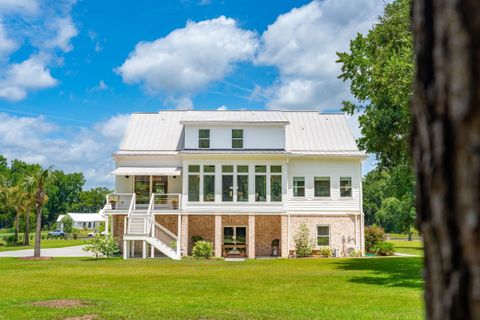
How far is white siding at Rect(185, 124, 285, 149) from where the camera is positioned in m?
29.9

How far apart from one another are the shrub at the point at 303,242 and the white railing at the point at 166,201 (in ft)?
22.9

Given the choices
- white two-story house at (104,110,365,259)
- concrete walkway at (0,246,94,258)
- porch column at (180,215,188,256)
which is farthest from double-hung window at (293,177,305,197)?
concrete walkway at (0,246,94,258)

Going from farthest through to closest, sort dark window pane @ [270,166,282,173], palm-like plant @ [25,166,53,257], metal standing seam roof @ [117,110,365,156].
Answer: metal standing seam roof @ [117,110,365,156] → dark window pane @ [270,166,282,173] → palm-like plant @ [25,166,53,257]

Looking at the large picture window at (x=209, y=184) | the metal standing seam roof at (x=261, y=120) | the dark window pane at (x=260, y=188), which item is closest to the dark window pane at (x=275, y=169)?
the dark window pane at (x=260, y=188)

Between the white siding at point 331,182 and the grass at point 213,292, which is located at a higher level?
the white siding at point 331,182

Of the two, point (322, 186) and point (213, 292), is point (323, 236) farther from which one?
point (213, 292)

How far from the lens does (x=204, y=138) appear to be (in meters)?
30.1

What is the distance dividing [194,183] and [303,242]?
7.00 meters

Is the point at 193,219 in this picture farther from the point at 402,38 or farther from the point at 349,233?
the point at 402,38

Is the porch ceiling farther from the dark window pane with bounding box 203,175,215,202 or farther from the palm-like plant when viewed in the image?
the palm-like plant

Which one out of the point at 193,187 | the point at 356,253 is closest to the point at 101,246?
the point at 193,187

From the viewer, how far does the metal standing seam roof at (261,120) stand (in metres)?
31.3

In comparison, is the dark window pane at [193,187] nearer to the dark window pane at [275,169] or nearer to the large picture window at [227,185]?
the large picture window at [227,185]

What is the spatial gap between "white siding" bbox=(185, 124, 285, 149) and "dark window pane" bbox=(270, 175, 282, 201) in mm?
1809
